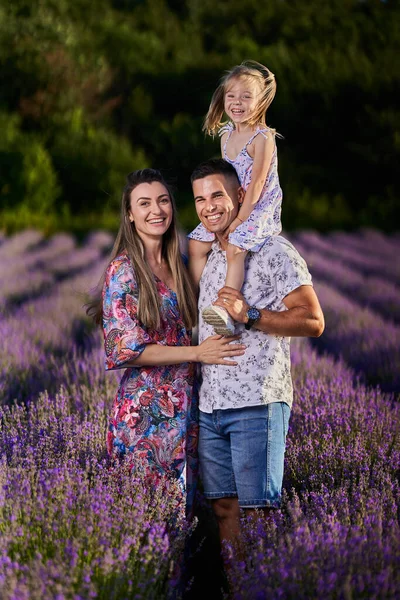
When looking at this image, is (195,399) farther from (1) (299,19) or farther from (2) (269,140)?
(1) (299,19)

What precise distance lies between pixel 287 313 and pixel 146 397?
1.84ft

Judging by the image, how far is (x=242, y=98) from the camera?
3.04m

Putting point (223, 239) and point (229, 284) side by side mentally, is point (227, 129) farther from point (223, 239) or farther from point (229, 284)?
point (229, 284)

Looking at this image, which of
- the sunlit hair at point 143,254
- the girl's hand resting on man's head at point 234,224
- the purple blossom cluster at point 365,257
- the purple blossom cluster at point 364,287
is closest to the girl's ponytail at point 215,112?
the sunlit hair at point 143,254

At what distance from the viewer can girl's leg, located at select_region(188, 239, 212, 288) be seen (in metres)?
2.75

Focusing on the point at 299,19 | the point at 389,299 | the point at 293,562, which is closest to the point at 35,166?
the point at 389,299

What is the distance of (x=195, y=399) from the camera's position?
264cm

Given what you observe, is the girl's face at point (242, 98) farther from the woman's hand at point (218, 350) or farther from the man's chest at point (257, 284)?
the woman's hand at point (218, 350)

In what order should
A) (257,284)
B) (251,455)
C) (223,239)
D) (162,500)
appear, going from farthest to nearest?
(223,239)
(257,284)
(251,455)
(162,500)

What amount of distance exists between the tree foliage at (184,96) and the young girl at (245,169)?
1324 centimetres

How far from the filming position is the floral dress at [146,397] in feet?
8.25

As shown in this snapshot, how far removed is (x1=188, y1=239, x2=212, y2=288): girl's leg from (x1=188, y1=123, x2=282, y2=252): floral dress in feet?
0.11

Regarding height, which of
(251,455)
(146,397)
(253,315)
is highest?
(253,315)

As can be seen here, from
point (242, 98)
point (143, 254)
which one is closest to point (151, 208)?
point (143, 254)
